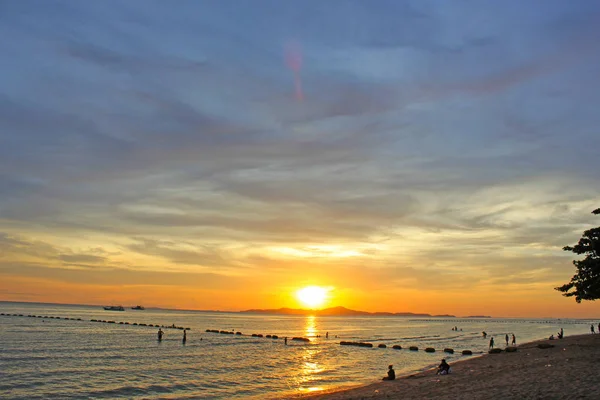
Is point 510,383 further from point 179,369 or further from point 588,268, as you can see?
point 179,369

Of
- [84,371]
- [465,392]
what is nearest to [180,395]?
[84,371]

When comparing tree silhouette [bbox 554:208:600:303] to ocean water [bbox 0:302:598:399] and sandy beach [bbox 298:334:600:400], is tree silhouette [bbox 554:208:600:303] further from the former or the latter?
ocean water [bbox 0:302:598:399]

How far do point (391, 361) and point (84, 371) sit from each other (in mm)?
39255

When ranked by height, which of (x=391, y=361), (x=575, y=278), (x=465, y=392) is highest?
(x=575, y=278)

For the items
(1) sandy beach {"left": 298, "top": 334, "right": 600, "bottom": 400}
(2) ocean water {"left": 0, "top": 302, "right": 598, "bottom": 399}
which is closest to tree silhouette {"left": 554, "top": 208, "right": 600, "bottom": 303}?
(1) sandy beach {"left": 298, "top": 334, "right": 600, "bottom": 400}

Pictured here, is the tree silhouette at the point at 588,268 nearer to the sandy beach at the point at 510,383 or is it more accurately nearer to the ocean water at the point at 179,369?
the sandy beach at the point at 510,383

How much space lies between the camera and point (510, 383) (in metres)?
29.6

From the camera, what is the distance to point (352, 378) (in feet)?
158

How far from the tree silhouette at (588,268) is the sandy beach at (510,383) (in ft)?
18.8

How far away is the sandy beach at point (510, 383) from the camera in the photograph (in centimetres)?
2475

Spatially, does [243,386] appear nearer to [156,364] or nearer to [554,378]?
[156,364]

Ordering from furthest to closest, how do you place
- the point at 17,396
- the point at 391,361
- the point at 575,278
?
the point at 391,361 < the point at 575,278 < the point at 17,396

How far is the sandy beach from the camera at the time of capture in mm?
24750

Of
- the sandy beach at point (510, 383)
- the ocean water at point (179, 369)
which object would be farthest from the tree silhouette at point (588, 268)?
the ocean water at point (179, 369)
